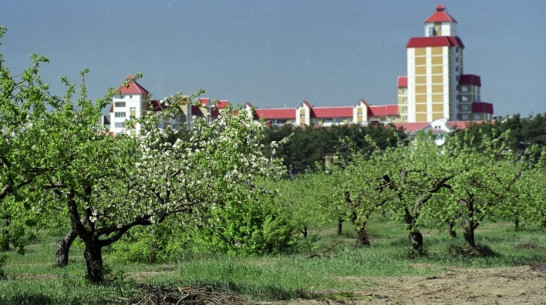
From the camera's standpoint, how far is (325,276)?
81.0 feet

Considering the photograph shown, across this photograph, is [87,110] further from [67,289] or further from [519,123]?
[519,123]

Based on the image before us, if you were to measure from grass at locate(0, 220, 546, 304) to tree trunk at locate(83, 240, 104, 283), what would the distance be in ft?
1.11

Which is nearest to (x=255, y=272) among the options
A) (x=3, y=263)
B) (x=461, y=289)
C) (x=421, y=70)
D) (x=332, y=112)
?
(x=461, y=289)

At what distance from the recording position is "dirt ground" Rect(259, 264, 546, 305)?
19.9 metres

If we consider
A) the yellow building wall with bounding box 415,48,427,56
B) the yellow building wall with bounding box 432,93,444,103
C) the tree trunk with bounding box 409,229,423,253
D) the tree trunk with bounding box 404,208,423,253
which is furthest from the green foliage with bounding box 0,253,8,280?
the yellow building wall with bounding box 415,48,427,56

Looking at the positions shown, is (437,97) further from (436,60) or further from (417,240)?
(417,240)

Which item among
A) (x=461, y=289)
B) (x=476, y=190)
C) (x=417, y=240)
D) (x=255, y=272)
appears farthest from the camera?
(x=417, y=240)

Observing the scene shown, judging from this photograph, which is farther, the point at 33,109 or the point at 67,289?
the point at 67,289

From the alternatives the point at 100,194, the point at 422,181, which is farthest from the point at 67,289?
the point at 422,181

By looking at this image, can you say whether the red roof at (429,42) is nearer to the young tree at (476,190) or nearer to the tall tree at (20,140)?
the young tree at (476,190)

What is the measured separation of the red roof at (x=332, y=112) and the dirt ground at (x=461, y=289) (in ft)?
566

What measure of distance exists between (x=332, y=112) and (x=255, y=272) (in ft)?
578

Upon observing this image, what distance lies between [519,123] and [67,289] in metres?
92.4

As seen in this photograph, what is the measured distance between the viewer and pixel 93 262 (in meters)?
21.9
